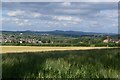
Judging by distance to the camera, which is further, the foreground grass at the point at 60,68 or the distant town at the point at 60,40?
the distant town at the point at 60,40

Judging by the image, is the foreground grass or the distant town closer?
the foreground grass

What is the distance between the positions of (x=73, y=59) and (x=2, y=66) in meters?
2.20

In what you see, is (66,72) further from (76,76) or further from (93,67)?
(93,67)

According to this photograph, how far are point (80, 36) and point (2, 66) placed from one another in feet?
127

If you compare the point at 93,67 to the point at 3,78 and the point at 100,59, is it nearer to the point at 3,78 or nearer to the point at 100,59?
the point at 100,59

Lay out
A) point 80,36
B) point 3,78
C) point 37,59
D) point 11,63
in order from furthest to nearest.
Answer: point 80,36
point 37,59
point 11,63
point 3,78

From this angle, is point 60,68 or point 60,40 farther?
point 60,40

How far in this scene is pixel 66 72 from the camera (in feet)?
22.9

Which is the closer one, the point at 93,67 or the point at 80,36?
the point at 93,67

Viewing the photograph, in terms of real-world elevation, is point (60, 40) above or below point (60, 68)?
above

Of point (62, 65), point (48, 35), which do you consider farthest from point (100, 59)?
point (48, 35)

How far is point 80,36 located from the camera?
1790 inches

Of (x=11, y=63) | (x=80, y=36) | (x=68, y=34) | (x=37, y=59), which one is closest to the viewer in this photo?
(x=11, y=63)

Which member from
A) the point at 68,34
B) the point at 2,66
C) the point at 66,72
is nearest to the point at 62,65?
the point at 66,72
